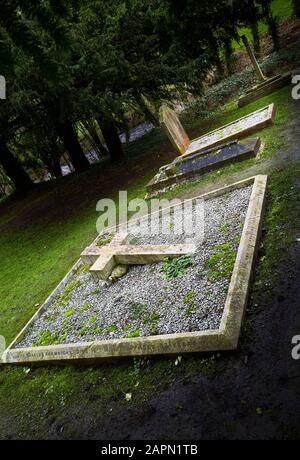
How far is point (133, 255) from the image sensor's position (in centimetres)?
575

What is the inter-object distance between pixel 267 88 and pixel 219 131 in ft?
10.4

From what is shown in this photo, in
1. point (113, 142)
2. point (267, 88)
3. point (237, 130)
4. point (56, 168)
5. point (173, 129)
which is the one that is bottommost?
point (237, 130)

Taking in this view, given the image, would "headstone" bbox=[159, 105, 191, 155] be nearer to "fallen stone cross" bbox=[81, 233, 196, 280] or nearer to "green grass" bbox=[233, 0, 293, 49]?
"fallen stone cross" bbox=[81, 233, 196, 280]

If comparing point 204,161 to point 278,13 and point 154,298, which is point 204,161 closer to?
point 154,298

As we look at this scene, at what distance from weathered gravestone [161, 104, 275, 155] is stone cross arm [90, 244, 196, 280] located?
4.84 m

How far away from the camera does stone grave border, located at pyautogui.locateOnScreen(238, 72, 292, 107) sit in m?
11.9

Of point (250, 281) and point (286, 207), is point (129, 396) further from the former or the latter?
point (286, 207)

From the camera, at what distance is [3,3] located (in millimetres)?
1438

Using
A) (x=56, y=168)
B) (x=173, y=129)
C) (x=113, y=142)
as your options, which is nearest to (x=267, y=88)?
(x=173, y=129)

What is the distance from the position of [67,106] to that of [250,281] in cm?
856

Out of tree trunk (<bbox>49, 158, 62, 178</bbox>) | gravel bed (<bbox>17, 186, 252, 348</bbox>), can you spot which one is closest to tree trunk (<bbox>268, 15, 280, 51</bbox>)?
tree trunk (<bbox>49, 158, 62, 178</bbox>)

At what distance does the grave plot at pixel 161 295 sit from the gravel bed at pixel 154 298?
14 millimetres

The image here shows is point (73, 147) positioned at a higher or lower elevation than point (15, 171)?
lower
